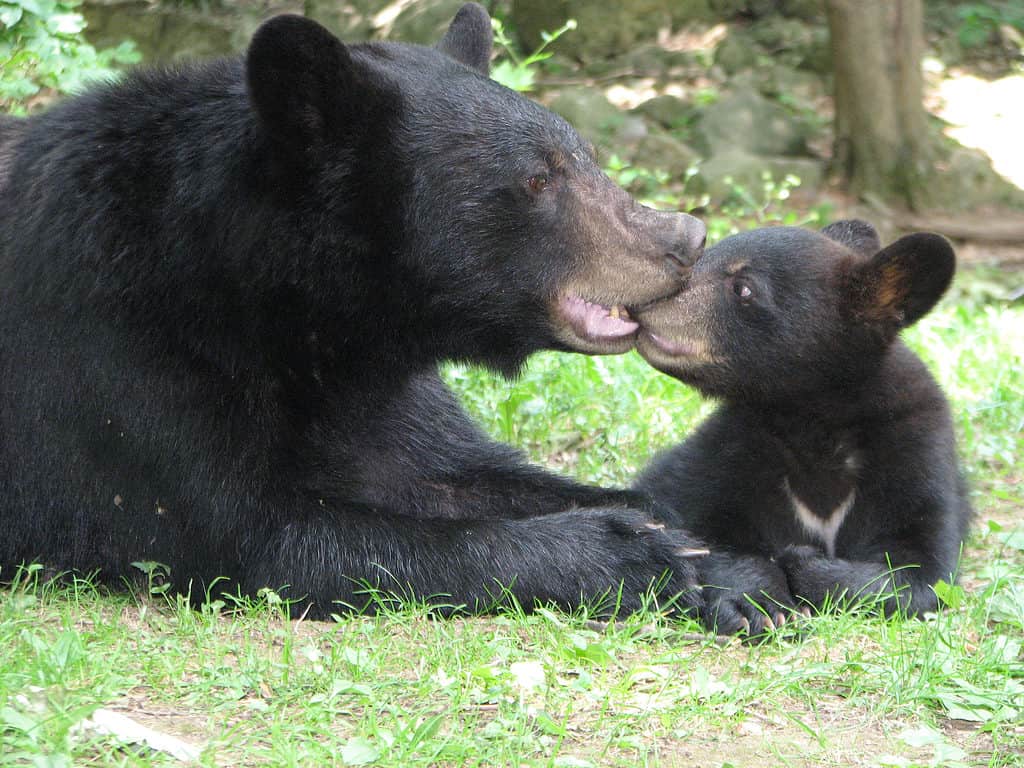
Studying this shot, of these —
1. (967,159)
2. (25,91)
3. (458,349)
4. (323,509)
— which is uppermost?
(25,91)

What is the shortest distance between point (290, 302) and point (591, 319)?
3.52 ft

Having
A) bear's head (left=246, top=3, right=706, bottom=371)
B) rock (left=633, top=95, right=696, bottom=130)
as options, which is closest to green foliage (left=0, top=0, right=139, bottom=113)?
bear's head (left=246, top=3, right=706, bottom=371)

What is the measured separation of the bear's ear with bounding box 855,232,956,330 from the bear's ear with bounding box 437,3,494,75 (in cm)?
172

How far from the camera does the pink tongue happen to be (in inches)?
186

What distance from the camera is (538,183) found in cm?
461

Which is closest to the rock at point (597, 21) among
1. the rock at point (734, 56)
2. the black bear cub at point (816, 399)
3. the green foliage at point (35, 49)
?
the rock at point (734, 56)

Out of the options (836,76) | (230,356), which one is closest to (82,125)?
(230,356)

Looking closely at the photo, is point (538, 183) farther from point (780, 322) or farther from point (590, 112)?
point (590, 112)

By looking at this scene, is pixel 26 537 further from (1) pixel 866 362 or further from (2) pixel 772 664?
(1) pixel 866 362

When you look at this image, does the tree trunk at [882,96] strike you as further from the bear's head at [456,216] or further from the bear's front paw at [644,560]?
the bear's front paw at [644,560]

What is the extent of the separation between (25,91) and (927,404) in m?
4.44

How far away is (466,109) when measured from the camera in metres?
4.58

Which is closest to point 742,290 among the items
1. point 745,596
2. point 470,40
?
point 745,596

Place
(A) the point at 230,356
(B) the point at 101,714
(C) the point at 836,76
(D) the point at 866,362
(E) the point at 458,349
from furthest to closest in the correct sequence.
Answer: (C) the point at 836,76 < (D) the point at 866,362 < (E) the point at 458,349 < (A) the point at 230,356 < (B) the point at 101,714
